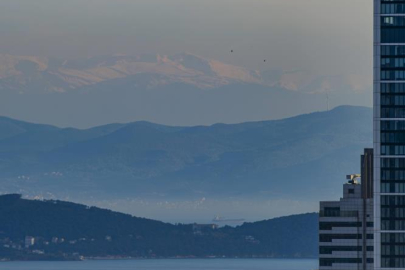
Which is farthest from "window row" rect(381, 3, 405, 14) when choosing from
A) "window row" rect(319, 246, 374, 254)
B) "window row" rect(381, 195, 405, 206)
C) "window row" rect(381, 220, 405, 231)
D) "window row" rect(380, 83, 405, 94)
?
"window row" rect(319, 246, 374, 254)

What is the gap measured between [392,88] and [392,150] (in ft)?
11.6

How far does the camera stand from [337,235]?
155000 millimetres

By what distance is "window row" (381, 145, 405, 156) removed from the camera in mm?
133625

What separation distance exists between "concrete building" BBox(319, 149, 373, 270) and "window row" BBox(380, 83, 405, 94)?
65.3ft

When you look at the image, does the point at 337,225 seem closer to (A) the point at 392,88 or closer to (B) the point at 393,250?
(B) the point at 393,250

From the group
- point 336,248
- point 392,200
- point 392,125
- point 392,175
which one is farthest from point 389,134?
point 336,248

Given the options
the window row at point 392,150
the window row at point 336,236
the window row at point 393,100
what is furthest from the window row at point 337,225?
the window row at point 393,100

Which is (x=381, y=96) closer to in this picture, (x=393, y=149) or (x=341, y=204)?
(x=393, y=149)

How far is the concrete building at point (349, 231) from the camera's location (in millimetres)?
153875

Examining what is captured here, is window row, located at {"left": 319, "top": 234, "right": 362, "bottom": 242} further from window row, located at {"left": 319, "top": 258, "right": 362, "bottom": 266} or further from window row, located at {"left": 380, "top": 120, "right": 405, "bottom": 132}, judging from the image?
window row, located at {"left": 380, "top": 120, "right": 405, "bottom": 132}

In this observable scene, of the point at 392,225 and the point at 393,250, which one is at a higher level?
the point at 392,225

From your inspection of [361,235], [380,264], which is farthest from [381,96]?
[361,235]

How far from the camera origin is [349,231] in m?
155

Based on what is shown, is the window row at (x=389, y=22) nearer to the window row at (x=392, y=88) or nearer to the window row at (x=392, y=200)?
the window row at (x=392, y=88)
